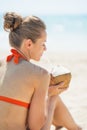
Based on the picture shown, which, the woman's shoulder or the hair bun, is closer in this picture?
the woman's shoulder

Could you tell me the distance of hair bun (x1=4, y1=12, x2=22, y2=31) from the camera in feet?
10.6

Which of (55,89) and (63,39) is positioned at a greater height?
(55,89)

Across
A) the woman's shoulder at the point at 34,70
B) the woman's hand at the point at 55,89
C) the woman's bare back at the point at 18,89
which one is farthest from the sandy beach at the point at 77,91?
the woman's shoulder at the point at 34,70

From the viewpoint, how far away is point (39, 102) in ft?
10.3

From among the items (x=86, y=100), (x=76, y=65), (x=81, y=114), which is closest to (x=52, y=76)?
(x=81, y=114)

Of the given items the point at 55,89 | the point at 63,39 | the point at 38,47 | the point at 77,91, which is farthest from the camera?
the point at 63,39

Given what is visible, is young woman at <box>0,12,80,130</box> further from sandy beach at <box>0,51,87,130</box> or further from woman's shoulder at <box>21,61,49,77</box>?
sandy beach at <box>0,51,87,130</box>

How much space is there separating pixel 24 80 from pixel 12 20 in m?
0.46

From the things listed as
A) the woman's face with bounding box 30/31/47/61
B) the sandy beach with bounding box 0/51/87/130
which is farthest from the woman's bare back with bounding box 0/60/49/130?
the sandy beach with bounding box 0/51/87/130

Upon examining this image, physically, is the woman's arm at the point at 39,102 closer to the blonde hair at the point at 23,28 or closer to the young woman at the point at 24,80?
the young woman at the point at 24,80

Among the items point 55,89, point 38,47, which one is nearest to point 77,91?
point 55,89

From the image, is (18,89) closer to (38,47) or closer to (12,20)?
(38,47)

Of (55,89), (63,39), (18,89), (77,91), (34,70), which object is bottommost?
(63,39)

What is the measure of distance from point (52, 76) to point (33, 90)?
40 cm
